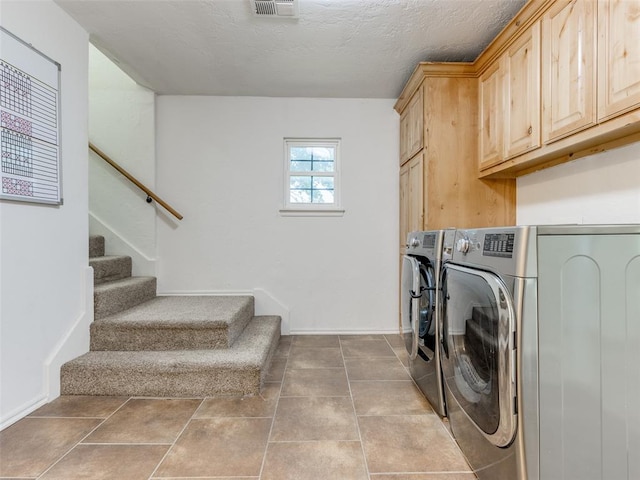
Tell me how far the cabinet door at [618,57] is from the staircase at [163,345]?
2.20 metres

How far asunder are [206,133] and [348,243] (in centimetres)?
177

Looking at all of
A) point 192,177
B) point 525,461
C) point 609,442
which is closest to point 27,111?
point 192,177

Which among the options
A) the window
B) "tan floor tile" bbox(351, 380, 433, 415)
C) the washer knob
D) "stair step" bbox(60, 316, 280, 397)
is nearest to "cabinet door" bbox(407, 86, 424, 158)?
Result: the window

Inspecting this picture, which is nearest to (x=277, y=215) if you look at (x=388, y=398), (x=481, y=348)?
(x=388, y=398)

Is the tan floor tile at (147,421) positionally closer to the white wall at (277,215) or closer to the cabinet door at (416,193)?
the white wall at (277,215)

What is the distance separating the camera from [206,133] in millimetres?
3205

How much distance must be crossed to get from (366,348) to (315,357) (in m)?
0.48

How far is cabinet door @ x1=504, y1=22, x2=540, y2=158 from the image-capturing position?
178cm

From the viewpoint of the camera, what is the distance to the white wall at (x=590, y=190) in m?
1.54

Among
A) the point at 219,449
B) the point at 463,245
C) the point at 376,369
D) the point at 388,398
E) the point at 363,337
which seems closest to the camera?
the point at 463,245

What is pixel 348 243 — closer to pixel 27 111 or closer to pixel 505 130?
pixel 505 130

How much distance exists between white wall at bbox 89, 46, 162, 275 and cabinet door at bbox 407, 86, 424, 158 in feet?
7.92

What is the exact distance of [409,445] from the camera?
1.54 metres

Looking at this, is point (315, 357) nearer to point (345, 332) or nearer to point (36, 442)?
point (345, 332)
